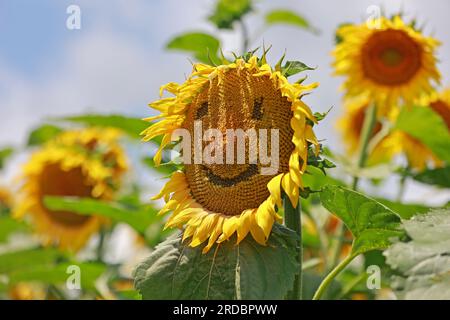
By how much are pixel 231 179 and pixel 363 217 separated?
0.88 feet

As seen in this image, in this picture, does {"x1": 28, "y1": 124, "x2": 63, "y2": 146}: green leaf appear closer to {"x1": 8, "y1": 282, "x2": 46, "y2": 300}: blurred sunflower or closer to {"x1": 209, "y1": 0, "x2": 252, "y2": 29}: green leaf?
{"x1": 8, "y1": 282, "x2": 46, "y2": 300}: blurred sunflower

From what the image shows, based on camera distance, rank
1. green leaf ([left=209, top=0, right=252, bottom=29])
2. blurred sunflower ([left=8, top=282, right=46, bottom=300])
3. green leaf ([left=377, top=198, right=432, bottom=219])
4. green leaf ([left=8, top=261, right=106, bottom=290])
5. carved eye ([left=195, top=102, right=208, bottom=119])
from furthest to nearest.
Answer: blurred sunflower ([left=8, top=282, right=46, bottom=300])
green leaf ([left=209, top=0, right=252, bottom=29])
green leaf ([left=8, top=261, right=106, bottom=290])
green leaf ([left=377, top=198, right=432, bottom=219])
carved eye ([left=195, top=102, right=208, bottom=119])

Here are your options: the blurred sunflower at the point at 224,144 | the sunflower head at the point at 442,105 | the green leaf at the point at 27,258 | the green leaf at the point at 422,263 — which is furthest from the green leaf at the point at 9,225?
the green leaf at the point at 422,263

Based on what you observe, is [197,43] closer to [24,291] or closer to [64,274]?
[64,274]

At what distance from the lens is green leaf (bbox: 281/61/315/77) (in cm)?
150

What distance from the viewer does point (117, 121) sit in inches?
105

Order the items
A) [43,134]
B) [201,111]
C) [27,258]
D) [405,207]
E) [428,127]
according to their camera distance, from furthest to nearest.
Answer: [43,134] → [27,258] → [428,127] → [405,207] → [201,111]

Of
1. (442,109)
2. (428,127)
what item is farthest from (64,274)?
(442,109)

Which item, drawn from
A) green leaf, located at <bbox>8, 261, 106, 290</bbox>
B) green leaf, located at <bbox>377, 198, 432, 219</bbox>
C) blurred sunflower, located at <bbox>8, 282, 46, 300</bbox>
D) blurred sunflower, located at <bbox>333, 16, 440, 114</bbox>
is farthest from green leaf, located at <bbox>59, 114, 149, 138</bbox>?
blurred sunflower, located at <bbox>8, 282, 46, 300</bbox>

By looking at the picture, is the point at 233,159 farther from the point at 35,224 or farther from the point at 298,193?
the point at 35,224

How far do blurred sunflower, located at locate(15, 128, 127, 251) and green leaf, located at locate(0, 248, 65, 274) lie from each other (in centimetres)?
21

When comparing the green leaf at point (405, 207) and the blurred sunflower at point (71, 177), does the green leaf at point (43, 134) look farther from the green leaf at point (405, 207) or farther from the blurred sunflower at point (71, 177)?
the green leaf at point (405, 207)

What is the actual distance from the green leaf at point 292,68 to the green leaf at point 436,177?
1.23m
